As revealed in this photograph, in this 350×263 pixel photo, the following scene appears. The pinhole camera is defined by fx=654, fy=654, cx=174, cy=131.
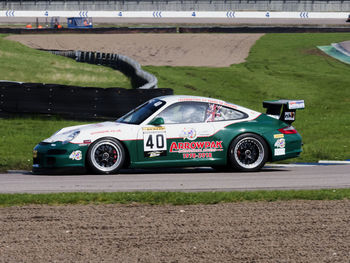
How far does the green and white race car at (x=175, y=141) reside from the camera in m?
10.1

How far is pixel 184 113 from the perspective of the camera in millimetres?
10547

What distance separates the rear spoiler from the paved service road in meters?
0.92

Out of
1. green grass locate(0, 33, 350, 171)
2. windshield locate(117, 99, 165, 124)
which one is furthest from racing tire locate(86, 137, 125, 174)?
green grass locate(0, 33, 350, 171)

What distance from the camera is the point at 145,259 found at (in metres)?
5.67

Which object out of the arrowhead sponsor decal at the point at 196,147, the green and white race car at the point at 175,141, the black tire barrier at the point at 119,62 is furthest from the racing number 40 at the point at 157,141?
the black tire barrier at the point at 119,62

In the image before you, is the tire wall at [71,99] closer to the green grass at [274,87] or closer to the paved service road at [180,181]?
the green grass at [274,87]

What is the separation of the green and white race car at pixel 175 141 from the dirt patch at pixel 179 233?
2533mm

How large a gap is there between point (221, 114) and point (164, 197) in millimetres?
3033

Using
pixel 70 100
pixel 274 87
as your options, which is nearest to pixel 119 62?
pixel 274 87

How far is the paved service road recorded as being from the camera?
889 centimetres

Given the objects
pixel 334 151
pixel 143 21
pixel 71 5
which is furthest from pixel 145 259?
pixel 71 5

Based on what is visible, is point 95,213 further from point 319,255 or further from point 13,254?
point 319,255

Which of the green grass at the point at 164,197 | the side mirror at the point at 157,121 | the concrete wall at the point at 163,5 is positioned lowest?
the green grass at the point at 164,197

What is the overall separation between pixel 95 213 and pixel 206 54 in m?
33.7
